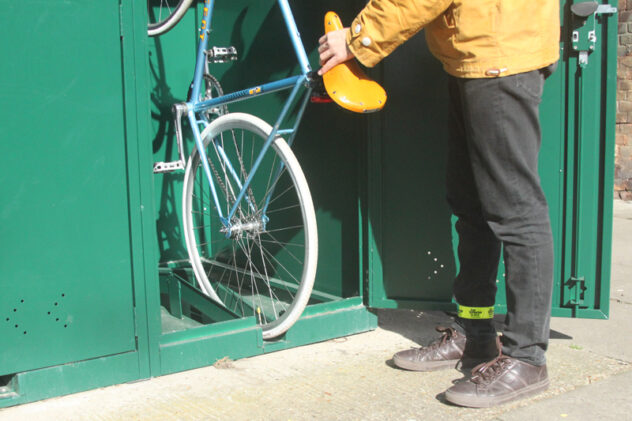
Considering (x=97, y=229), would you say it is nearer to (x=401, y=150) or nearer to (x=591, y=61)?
(x=401, y=150)

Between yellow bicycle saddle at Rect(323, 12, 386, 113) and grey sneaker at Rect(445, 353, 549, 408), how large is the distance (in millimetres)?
969

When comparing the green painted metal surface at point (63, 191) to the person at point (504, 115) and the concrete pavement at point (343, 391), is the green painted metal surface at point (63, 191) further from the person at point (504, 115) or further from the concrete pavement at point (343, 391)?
the person at point (504, 115)

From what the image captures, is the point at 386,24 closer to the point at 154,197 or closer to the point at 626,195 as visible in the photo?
the point at 154,197

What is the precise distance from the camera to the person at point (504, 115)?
6.88ft

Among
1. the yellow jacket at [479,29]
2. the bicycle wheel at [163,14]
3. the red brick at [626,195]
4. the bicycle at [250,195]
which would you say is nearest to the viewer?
the yellow jacket at [479,29]

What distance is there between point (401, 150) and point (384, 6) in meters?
0.80

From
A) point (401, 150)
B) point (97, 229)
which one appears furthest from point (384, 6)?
point (97, 229)

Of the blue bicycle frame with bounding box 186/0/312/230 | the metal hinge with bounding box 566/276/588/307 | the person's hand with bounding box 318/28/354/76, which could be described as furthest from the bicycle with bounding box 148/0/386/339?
the metal hinge with bounding box 566/276/588/307

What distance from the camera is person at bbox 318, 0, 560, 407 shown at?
2.10 m

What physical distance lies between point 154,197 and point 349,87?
2.83 feet

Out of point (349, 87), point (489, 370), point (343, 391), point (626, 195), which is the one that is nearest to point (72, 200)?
point (349, 87)

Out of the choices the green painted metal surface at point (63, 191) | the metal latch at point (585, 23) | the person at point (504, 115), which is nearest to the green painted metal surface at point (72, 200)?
the green painted metal surface at point (63, 191)

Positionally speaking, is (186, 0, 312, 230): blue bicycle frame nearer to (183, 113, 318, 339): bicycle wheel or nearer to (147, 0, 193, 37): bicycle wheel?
(183, 113, 318, 339): bicycle wheel

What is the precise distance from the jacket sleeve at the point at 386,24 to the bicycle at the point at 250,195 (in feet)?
0.76
